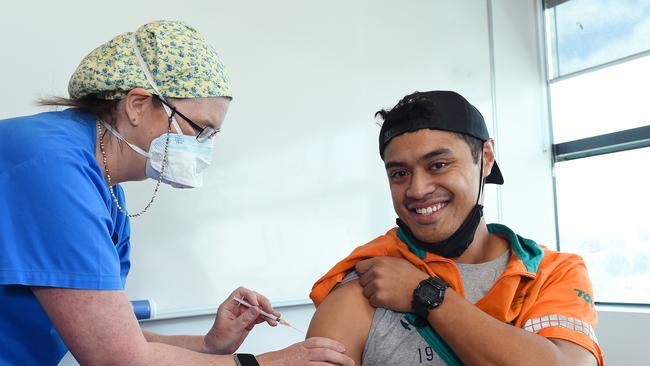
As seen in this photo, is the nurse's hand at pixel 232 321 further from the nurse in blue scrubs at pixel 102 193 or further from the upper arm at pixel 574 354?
the upper arm at pixel 574 354

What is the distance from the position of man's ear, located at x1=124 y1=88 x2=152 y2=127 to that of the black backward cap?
649 mm

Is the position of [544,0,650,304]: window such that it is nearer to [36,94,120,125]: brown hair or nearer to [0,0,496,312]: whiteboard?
[0,0,496,312]: whiteboard

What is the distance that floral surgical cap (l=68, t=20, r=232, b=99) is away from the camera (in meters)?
1.35

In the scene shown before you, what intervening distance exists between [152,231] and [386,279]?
1.08 meters

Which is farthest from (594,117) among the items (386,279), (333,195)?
(386,279)

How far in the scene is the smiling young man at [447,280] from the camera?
1.32m

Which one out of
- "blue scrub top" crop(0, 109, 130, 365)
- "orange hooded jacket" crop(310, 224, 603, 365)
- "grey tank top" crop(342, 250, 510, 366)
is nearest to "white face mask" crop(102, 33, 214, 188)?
"blue scrub top" crop(0, 109, 130, 365)

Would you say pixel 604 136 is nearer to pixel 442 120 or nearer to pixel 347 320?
pixel 442 120

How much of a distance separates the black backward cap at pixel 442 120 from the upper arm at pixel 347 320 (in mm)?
433

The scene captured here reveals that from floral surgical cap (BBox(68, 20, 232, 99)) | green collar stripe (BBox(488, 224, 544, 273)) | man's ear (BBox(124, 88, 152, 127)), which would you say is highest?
floral surgical cap (BBox(68, 20, 232, 99))

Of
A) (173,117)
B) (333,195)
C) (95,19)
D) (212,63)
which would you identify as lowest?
(333,195)

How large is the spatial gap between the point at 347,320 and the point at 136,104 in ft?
2.46

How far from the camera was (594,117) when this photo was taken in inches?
139

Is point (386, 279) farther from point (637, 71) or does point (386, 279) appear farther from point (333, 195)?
point (637, 71)
